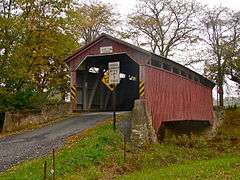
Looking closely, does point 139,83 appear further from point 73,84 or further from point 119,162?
point 119,162

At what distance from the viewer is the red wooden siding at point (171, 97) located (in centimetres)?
2275

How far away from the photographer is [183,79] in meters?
27.0

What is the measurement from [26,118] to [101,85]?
21.2ft

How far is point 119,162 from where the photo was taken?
16.1 m

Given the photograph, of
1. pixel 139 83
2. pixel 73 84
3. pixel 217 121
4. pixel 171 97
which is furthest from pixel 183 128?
pixel 139 83

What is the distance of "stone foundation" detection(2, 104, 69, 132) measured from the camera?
917 inches

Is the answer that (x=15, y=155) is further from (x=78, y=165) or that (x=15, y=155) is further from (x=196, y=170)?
(x=196, y=170)

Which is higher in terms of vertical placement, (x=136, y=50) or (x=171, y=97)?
(x=136, y=50)

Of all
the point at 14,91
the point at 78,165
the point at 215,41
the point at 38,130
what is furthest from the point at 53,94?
the point at 78,165

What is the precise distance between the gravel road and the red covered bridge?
7.73 feet

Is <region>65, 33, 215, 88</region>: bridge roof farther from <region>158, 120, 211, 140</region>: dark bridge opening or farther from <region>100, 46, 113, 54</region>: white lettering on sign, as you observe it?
<region>158, 120, 211, 140</region>: dark bridge opening

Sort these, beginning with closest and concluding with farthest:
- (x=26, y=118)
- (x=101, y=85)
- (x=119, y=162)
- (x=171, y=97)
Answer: (x=119, y=162) < (x=26, y=118) < (x=171, y=97) < (x=101, y=85)

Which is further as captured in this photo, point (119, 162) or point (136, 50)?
point (136, 50)

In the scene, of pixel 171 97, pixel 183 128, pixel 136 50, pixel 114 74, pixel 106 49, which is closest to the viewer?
pixel 114 74
